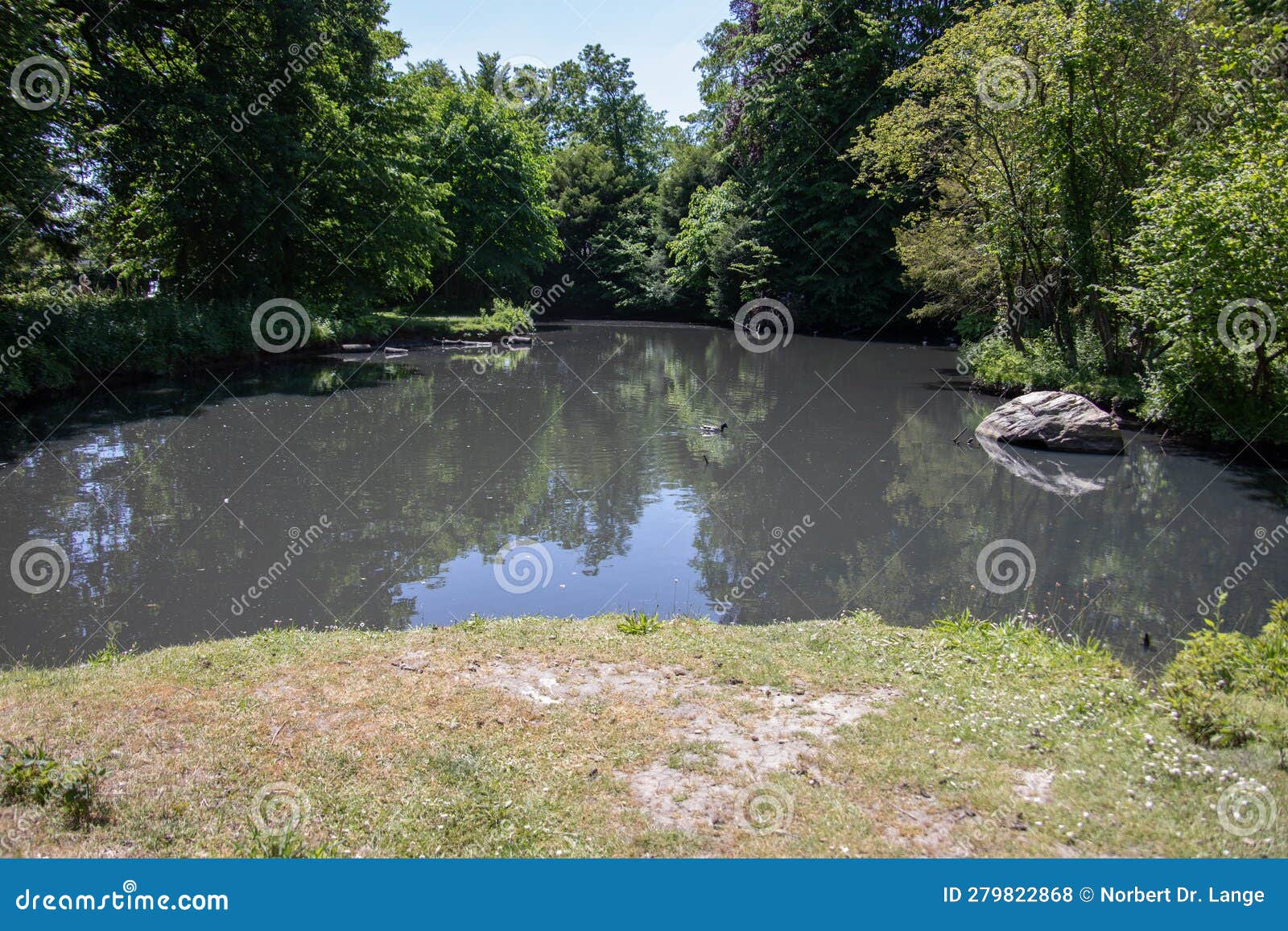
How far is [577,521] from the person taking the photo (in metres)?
10.9

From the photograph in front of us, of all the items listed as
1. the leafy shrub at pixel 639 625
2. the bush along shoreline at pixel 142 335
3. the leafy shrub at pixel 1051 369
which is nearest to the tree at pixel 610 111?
the bush along shoreline at pixel 142 335

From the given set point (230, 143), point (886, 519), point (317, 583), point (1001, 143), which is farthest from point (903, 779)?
point (230, 143)

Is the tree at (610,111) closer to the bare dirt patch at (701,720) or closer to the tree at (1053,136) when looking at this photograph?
the tree at (1053,136)

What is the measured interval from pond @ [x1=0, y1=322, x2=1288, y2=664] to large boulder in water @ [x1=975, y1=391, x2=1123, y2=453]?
56cm

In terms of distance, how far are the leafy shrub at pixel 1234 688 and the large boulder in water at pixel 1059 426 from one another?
10362 millimetres

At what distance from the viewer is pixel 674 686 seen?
546cm

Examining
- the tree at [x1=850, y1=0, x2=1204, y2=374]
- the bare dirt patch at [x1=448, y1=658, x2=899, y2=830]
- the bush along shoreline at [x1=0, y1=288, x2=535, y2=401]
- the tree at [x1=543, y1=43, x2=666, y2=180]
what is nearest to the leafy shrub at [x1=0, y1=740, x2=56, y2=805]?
the bare dirt patch at [x1=448, y1=658, x2=899, y2=830]

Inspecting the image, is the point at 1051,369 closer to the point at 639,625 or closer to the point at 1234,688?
the point at 1234,688

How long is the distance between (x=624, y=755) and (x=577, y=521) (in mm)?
6591

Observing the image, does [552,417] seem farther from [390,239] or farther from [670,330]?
[670,330]

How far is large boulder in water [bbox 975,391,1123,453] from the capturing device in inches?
605

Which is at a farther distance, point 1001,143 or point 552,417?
point 1001,143

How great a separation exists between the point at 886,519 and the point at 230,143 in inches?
839

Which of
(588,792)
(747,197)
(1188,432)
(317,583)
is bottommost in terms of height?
(588,792)
